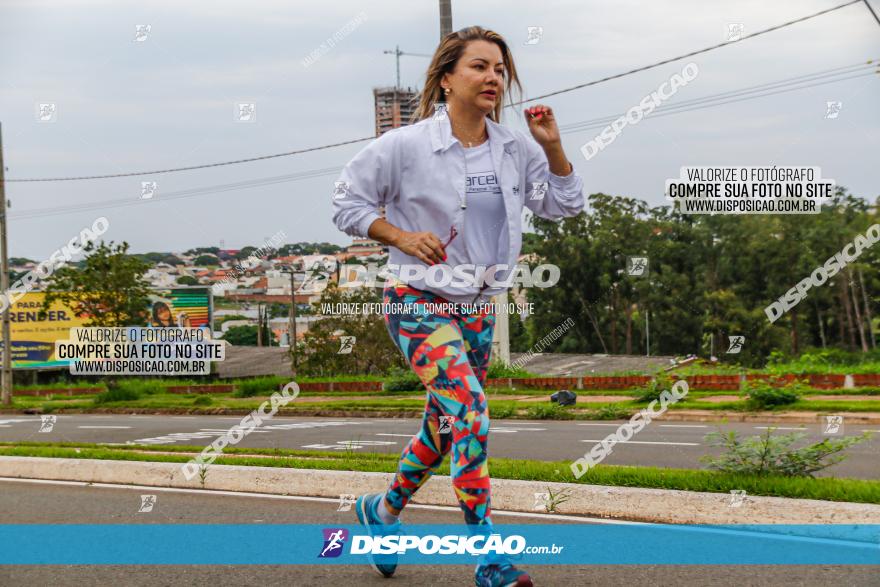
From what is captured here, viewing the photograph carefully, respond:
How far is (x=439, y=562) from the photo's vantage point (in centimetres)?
468

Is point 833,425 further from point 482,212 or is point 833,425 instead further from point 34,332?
point 34,332

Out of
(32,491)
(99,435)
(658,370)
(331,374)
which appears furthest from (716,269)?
(32,491)

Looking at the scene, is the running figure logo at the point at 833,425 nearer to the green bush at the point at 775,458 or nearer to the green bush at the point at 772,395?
the green bush at the point at 772,395

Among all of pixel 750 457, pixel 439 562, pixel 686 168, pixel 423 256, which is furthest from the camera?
pixel 686 168

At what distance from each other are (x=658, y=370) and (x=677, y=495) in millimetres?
14738

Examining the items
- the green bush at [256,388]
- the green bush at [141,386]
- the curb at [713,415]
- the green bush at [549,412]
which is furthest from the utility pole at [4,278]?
the green bush at [549,412]

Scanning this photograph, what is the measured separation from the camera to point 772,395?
16641 millimetres

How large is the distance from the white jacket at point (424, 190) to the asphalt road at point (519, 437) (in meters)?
4.69

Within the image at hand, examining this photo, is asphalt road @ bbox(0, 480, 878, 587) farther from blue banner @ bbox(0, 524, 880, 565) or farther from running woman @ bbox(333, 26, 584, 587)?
running woman @ bbox(333, 26, 584, 587)

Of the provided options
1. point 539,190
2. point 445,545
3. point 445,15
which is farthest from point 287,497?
point 445,15

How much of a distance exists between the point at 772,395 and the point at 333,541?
12860mm

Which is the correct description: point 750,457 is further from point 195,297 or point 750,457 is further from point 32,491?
point 195,297

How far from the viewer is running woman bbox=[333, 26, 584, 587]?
3.84 m

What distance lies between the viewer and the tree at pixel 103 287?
107 feet
